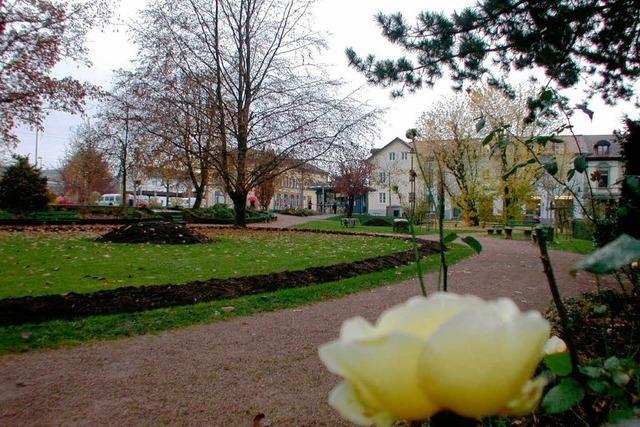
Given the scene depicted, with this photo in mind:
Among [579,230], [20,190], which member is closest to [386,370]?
[579,230]

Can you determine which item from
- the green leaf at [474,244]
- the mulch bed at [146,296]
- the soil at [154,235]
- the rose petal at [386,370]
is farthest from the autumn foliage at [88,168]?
the rose petal at [386,370]

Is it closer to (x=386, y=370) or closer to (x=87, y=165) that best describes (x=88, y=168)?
(x=87, y=165)

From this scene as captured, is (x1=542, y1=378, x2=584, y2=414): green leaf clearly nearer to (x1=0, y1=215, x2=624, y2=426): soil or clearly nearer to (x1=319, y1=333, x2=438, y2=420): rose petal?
(x1=319, y1=333, x2=438, y2=420): rose petal

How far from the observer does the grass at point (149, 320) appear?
14.1ft

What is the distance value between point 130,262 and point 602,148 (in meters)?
45.6

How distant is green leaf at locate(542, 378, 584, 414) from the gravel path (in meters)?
2.38

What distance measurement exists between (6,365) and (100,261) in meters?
5.74

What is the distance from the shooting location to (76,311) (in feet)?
16.5

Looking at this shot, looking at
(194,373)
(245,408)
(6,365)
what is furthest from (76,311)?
(245,408)

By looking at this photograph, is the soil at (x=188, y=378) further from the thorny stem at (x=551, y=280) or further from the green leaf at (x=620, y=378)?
the thorny stem at (x=551, y=280)

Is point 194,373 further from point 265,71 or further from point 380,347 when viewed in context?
point 265,71

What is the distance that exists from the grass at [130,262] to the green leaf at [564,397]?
6.52 m

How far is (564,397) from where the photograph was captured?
0.72 meters

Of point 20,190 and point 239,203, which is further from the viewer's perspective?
point 20,190
